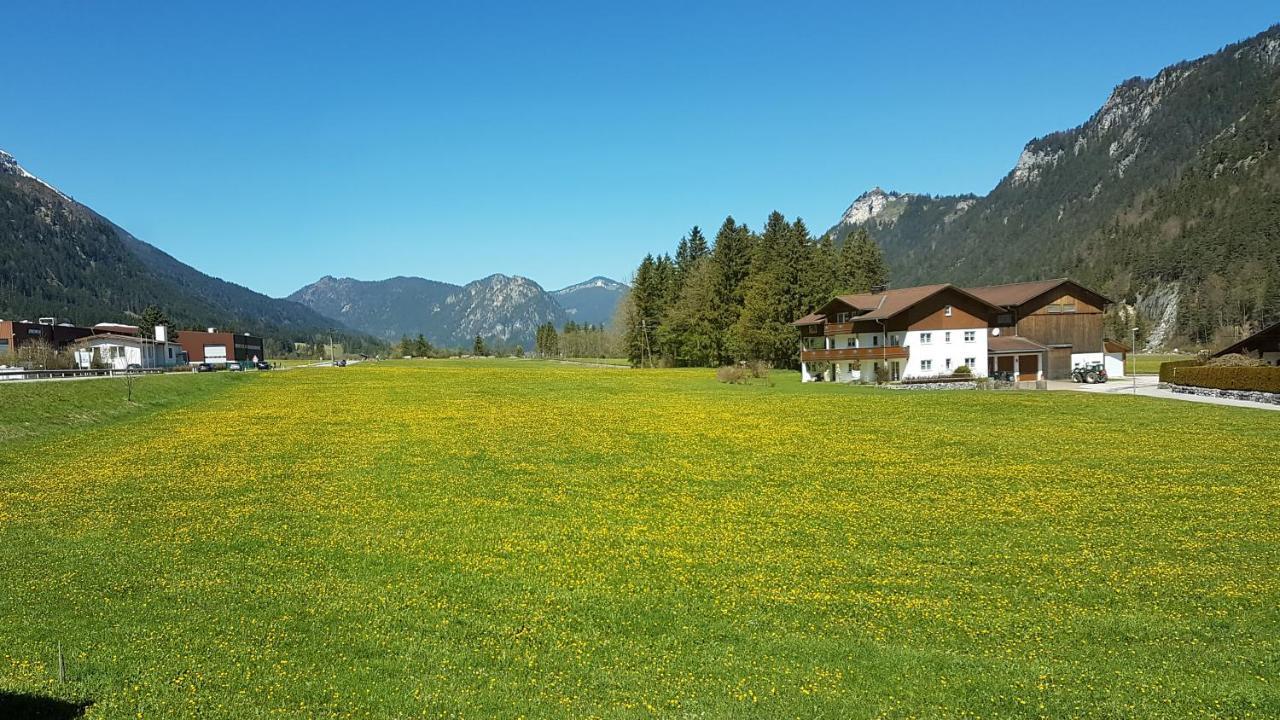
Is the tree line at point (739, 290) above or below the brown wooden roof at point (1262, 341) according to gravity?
above

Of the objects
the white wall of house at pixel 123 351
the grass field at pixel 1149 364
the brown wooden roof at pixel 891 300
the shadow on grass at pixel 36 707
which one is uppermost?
the brown wooden roof at pixel 891 300

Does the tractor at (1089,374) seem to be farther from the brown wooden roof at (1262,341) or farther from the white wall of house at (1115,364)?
the brown wooden roof at (1262,341)

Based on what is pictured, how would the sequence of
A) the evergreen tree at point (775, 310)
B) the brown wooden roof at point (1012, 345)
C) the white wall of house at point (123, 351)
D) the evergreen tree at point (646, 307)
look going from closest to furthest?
the brown wooden roof at point (1012, 345) → the evergreen tree at point (775, 310) → the white wall of house at point (123, 351) → the evergreen tree at point (646, 307)

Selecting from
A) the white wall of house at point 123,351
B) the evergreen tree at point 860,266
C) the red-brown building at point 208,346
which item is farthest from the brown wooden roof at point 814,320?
the red-brown building at point 208,346

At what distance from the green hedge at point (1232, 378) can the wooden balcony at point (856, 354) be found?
71.6 feet

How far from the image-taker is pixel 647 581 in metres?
10.9

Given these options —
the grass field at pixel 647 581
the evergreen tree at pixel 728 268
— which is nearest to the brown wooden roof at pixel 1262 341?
the grass field at pixel 647 581

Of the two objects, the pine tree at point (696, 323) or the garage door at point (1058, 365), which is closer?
the garage door at point (1058, 365)

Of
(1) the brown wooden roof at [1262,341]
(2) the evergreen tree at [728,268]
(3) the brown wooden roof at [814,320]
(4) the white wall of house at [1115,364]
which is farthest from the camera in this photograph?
(2) the evergreen tree at [728,268]

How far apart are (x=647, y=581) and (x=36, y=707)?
7.28 m

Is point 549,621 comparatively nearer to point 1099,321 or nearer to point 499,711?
point 499,711

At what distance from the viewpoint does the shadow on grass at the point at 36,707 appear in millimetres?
6742

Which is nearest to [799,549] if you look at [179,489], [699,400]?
[179,489]

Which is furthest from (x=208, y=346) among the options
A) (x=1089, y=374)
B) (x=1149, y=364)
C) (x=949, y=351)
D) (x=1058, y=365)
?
(x=1149, y=364)
